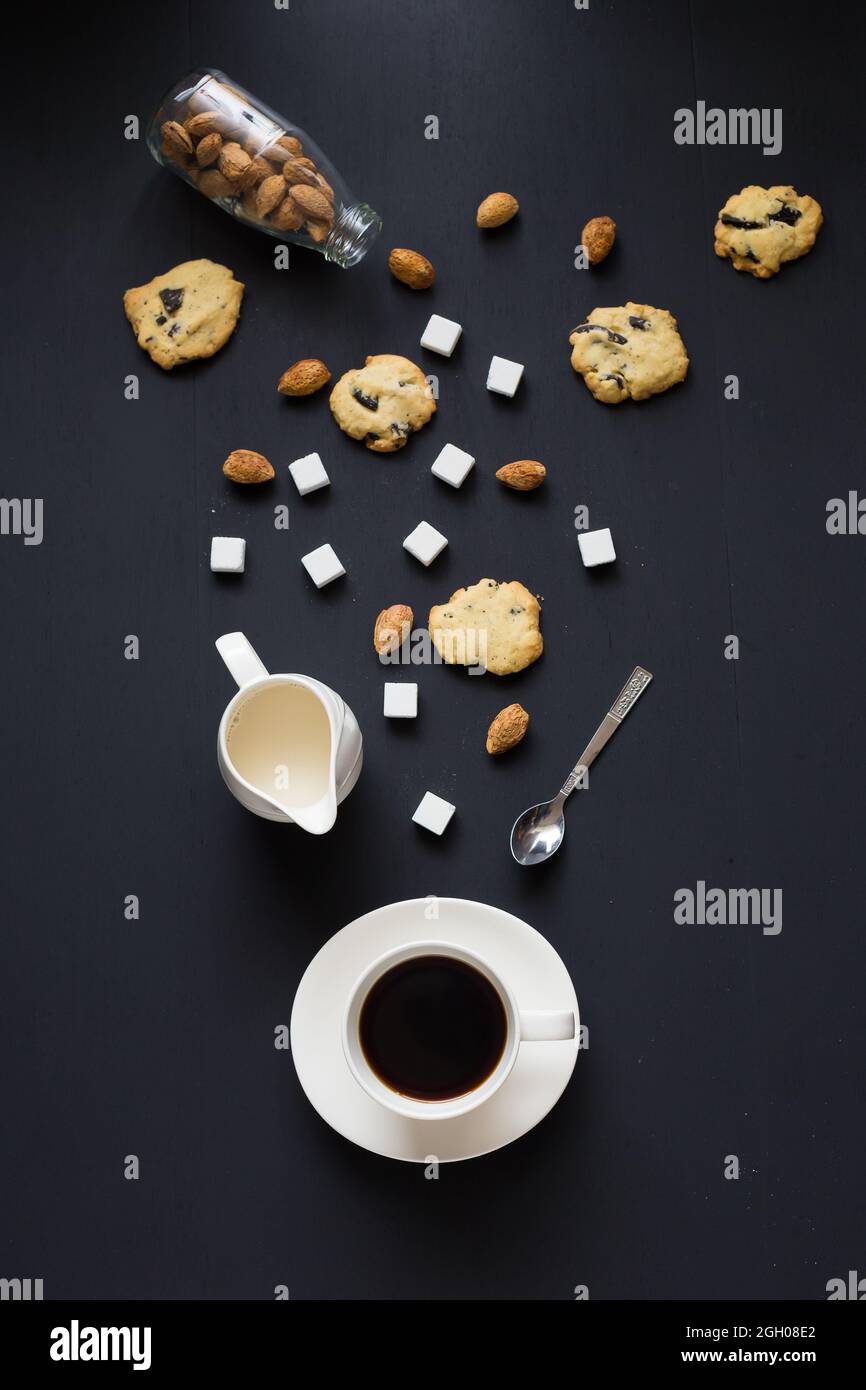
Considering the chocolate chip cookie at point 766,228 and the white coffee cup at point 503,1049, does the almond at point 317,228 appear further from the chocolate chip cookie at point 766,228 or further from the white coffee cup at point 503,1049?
the white coffee cup at point 503,1049

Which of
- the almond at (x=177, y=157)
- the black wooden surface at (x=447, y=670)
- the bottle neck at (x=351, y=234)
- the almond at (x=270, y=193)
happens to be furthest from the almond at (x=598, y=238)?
the almond at (x=177, y=157)

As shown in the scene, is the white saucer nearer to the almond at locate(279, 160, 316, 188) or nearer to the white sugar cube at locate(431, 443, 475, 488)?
the white sugar cube at locate(431, 443, 475, 488)

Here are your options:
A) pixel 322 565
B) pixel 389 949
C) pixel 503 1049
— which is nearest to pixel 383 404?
pixel 322 565

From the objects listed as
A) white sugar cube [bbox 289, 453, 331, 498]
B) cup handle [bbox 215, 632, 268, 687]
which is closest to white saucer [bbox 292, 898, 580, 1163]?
cup handle [bbox 215, 632, 268, 687]

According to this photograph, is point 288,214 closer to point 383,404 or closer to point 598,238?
point 383,404

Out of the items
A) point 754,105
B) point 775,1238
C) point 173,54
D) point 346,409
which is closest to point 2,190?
point 173,54

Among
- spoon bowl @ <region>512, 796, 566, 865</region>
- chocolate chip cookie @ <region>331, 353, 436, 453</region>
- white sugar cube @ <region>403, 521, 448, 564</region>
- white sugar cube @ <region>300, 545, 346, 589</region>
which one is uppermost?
chocolate chip cookie @ <region>331, 353, 436, 453</region>

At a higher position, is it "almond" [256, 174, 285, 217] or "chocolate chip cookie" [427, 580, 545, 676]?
"almond" [256, 174, 285, 217]
